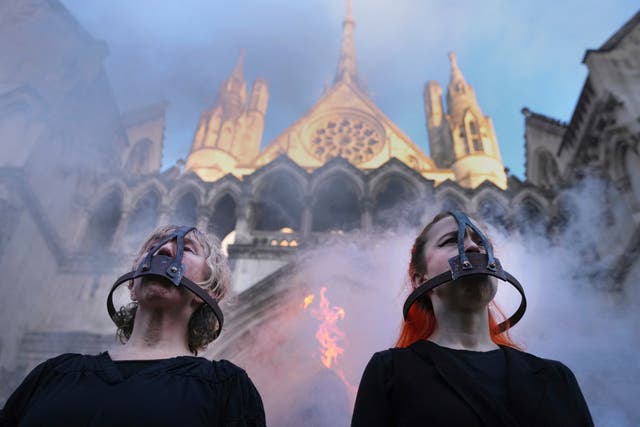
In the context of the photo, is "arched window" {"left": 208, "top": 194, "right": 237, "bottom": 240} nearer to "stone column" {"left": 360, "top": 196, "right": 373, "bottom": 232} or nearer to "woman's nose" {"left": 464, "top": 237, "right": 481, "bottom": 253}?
"stone column" {"left": 360, "top": 196, "right": 373, "bottom": 232}

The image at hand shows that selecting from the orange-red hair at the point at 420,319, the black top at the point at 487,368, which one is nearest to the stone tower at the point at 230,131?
the orange-red hair at the point at 420,319

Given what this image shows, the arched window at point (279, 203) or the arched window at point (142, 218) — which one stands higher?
the arched window at point (279, 203)

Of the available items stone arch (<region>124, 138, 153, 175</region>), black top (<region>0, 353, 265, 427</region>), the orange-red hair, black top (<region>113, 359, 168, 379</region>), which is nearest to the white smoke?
the orange-red hair

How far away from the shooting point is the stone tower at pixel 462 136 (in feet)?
57.6

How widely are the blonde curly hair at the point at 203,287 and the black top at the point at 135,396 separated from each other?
0.32 m

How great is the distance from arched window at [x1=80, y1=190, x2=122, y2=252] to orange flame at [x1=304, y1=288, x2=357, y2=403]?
687 cm

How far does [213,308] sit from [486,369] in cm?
139

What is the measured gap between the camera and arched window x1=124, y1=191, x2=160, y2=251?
1223 cm

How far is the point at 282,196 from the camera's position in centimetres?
1335

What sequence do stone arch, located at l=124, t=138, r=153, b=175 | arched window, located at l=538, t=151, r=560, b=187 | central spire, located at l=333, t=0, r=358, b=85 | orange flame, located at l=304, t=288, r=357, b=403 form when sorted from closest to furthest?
orange flame, located at l=304, t=288, r=357, b=403, arched window, located at l=538, t=151, r=560, b=187, stone arch, located at l=124, t=138, r=153, b=175, central spire, located at l=333, t=0, r=358, b=85

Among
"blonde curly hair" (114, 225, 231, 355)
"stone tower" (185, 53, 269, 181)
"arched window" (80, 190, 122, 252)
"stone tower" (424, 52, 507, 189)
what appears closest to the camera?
"blonde curly hair" (114, 225, 231, 355)

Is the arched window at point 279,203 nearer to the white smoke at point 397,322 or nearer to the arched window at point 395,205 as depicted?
the arched window at point 395,205

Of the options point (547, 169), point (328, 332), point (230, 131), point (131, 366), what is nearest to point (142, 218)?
point (328, 332)

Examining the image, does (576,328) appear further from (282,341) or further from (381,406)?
(381,406)
